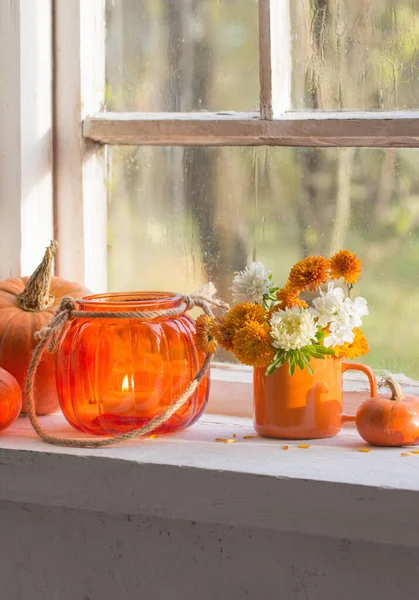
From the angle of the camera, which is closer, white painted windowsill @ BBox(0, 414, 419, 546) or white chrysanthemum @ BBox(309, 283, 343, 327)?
white painted windowsill @ BBox(0, 414, 419, 546)

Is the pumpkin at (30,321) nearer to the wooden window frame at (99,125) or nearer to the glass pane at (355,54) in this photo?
the wooden window frame at (99,125)

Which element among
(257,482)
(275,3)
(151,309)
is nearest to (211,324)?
(151,309)

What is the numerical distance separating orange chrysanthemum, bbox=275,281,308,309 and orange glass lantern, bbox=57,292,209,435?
0.43 feet

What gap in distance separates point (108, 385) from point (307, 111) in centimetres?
45

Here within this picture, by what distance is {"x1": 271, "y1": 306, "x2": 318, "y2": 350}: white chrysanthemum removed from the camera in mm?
980

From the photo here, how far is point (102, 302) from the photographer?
1077mm

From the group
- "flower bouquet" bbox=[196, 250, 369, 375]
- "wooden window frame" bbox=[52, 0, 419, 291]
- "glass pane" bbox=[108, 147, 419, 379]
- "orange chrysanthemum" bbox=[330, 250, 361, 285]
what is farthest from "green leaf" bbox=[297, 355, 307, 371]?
"wooden window frame" bbox=[52, 0, 419, 291]

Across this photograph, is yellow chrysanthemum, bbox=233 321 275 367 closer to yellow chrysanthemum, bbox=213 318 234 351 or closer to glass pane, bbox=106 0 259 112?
yellow chrysanthemum, bbox=213 318 234 351

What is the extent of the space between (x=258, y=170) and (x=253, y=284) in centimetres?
24

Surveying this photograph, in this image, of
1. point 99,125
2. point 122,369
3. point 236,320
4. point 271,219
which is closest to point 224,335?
point 236,320

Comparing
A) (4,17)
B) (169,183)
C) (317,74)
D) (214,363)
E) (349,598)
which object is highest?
(4,17)

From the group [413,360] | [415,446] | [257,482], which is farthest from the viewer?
[413,360]

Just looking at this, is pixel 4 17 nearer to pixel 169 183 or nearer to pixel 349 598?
pixel 169 183

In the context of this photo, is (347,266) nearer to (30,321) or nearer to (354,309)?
(354,309)
